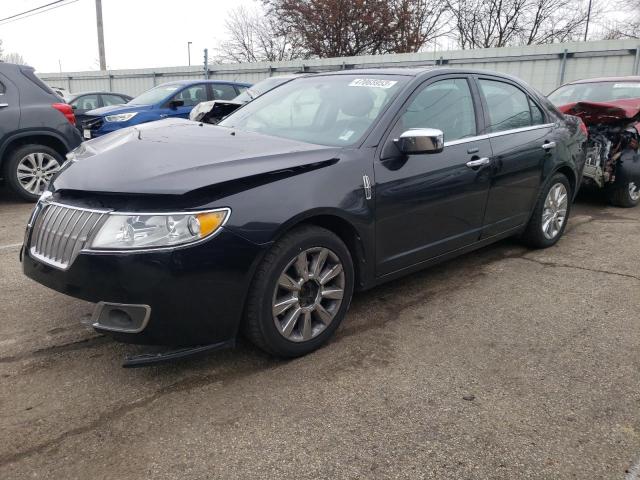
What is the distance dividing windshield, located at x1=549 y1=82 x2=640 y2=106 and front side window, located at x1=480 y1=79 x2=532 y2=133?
3431 millimetres

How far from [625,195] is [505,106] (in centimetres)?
354

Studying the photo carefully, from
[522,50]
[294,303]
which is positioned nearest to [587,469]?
[294,303]

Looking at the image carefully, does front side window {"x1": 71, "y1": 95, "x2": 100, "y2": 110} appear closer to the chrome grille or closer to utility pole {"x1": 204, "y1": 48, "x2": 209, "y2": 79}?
utility pole {"x1": 204, "y1": 48, "x2": 209, "y2": 79}

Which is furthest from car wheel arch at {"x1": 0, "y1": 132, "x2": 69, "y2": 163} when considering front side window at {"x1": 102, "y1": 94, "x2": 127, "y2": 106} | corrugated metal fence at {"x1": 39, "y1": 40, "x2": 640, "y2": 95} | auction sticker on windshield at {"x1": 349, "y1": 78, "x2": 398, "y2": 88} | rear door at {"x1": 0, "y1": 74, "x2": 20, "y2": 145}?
corrugated metal fence at {"x1": 39, "y1": 40, "x2": 640, "y2": 95}

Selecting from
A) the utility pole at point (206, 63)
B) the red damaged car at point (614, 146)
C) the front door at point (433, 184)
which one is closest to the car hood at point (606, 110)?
the red damaged car at point (614, 146)

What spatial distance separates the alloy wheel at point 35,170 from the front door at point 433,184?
17.8 feet

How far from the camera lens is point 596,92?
7.44 metres

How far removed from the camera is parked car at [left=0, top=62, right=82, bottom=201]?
21.8ft

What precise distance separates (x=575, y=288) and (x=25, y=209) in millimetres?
6436

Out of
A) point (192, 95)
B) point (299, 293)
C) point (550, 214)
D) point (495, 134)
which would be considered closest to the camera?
point (299, 293)

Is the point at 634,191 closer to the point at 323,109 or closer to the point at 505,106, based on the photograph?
the point at 505,106

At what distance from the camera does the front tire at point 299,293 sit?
2654 mm

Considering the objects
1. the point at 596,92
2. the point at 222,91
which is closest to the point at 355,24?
the point at 222,91

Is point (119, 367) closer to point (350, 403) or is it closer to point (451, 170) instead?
point (350, 403)
